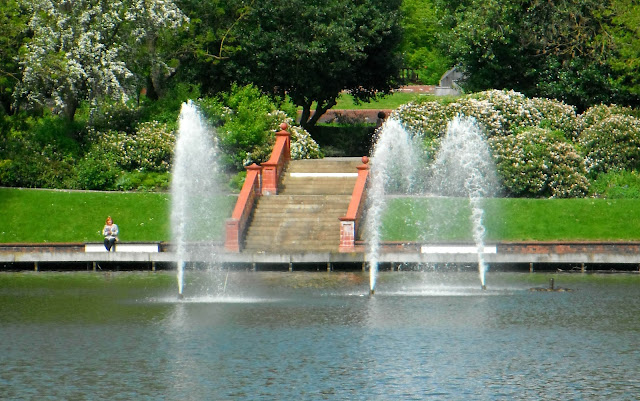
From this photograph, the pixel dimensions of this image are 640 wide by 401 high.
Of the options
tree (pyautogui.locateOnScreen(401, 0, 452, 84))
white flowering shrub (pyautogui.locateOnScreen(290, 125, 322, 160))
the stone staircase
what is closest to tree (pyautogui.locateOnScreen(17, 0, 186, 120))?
white flowering shrub (pyautogui.locateOnScreen(290, 125, 322, 160))

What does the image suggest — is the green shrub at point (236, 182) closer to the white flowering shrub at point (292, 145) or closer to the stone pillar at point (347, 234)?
the white flowering shrub at point (292, 145)

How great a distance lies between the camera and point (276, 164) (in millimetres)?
42469

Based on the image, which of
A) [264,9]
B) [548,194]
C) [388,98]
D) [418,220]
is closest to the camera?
[418,220]

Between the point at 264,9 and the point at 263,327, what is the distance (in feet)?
111

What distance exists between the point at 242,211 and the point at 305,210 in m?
2.87

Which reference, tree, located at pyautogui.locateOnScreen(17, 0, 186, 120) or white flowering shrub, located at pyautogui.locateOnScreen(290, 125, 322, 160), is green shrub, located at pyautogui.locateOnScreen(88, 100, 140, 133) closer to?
tree, located at pyautogui.locateOnScreen(17, 0, 186, 120)

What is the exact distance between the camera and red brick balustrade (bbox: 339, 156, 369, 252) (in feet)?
121

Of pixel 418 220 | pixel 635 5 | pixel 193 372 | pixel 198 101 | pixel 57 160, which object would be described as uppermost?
pixel 635 5

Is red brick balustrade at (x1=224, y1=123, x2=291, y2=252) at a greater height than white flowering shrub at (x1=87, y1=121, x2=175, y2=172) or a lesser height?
lesser

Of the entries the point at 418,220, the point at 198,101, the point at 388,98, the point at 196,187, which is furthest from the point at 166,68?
the point at 388,98

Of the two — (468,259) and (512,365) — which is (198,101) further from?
(512,365)

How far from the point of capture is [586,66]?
5259 centimetres

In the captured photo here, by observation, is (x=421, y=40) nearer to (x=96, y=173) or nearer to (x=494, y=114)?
(x=494, y=114)

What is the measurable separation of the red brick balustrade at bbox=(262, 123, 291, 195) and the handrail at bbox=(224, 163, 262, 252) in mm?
516
